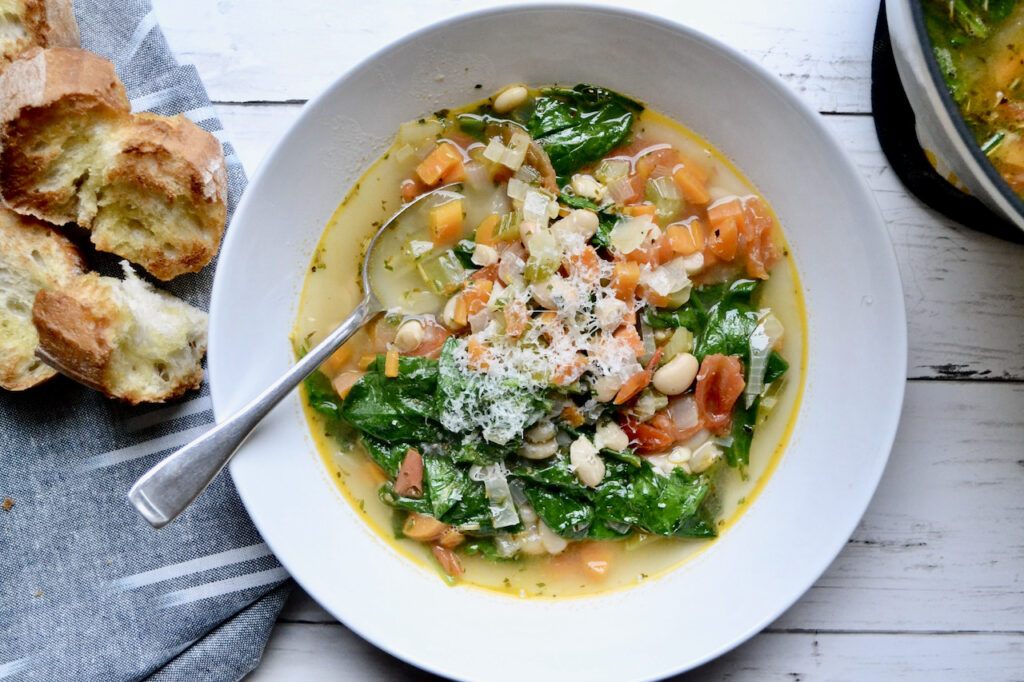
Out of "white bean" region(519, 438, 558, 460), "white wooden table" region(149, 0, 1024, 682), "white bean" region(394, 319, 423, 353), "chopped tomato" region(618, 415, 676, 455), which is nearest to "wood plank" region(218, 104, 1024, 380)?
"white wooden table" region(149, 0, 1024, 682)

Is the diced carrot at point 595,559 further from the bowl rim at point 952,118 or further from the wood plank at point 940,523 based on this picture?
the bowl rim at point 952,118

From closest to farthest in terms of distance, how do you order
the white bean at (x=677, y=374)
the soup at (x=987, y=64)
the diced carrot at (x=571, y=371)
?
the soup at (x=987, y=64), the diced carrot at (x=571, y=371), the white bean at (x=677, y=374)

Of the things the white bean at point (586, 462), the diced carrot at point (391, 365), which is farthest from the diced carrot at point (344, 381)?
the white bean at point (586, 462)

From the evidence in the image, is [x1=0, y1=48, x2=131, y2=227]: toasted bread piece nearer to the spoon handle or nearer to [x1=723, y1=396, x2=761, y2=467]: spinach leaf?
the spoon handle

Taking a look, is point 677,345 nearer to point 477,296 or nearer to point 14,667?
point 477,296

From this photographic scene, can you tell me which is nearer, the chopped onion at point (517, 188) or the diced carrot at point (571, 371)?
the diced carrot at point (571, 371)

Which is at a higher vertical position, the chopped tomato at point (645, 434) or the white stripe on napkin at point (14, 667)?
the chopped tomato at point (645, 434)

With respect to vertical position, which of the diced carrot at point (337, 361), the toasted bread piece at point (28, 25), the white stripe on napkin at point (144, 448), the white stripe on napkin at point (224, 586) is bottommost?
the white stripe on napkin at point (224, 586)
